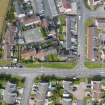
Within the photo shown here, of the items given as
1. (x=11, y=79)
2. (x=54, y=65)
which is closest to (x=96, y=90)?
(x=54, y=65)

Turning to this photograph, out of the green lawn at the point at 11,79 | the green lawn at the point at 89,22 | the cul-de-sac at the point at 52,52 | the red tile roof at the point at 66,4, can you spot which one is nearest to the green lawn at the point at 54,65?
the cul-de-sac at the point at 52,52

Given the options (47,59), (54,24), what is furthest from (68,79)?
(54,24)

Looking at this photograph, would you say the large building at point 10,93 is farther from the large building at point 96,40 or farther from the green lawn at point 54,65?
the large building at point 96,40

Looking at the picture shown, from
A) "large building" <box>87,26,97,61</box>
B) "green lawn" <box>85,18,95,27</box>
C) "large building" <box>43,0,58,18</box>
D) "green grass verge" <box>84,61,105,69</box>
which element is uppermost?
"large building" <box>43,0,58,18</box>

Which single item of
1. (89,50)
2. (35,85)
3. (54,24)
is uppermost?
(54,24)

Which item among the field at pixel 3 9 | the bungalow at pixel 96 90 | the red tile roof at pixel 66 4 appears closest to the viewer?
the field at pixel 3 9

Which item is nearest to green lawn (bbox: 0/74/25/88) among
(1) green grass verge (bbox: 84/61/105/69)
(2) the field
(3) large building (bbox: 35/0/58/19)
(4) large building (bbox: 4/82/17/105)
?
(4) large building (bbox: 4/82/17/105)

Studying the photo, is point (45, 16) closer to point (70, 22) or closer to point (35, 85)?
point (70, 22)

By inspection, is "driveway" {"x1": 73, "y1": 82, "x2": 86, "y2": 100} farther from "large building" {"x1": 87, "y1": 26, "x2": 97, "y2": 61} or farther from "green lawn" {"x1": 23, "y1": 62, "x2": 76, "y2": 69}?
"large building" {"x1": 87, "y1": 26, "x2": 97, "y2": 61}
